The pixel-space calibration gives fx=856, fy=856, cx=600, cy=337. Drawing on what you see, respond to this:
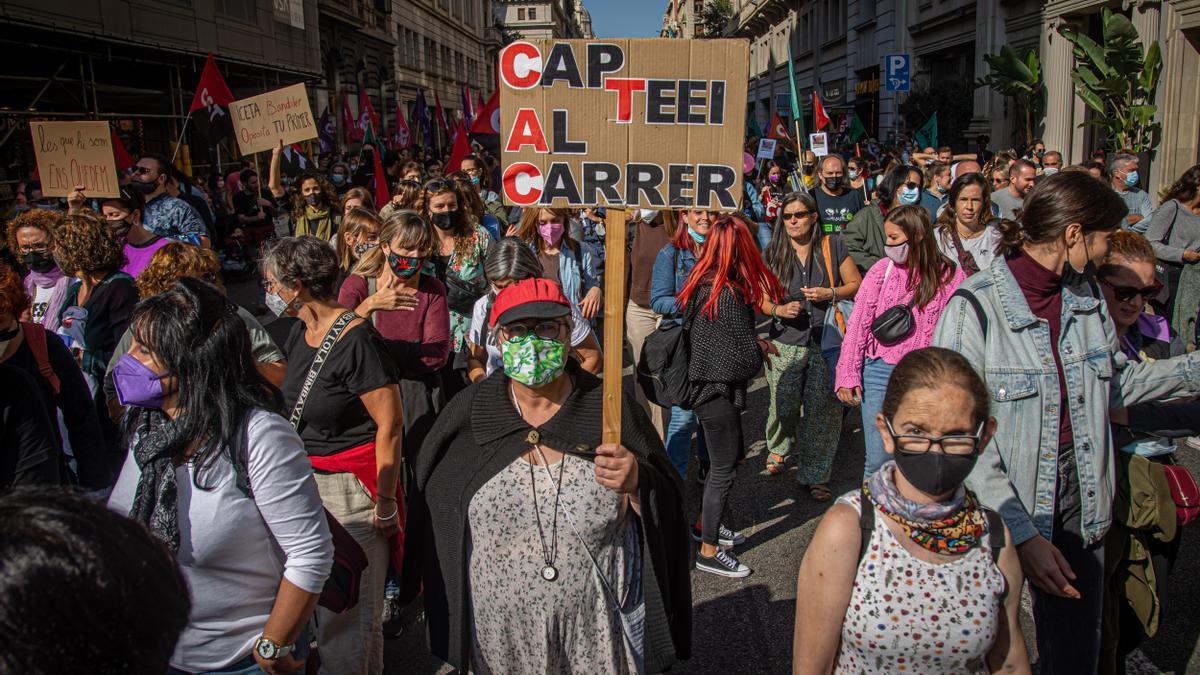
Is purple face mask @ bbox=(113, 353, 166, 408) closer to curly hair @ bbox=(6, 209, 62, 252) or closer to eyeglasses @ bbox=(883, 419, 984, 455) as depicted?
eyeglasses @ bbox=(883, 419, 984, 455)

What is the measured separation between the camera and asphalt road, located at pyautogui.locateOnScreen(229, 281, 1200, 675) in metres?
3.70

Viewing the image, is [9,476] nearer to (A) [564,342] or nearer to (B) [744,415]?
(A) [564,342]

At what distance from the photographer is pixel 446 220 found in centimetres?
593

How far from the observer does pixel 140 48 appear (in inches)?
725

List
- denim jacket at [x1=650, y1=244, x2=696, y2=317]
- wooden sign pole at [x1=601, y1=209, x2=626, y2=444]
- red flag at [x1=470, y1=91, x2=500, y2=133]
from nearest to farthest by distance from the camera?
wooden sign pole at [x1=601, y1=209, x2=626, y2=444] < denim jacket at [x1=650, y1=244, x2=696, y2=317] < red flag at [x1=470, y1=91, x2=500, y2=133]

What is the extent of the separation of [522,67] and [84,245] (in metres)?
2.93

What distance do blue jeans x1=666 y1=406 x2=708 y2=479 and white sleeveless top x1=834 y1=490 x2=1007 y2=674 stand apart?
2.76 m

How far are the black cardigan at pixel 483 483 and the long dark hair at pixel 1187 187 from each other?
610 cm

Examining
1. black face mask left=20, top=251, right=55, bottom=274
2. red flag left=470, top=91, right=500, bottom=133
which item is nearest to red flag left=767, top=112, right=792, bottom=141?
red flag left=470, top=91, right=500, bottom=133

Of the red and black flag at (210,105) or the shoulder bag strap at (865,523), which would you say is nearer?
the shoulder bag strap at (865,523)

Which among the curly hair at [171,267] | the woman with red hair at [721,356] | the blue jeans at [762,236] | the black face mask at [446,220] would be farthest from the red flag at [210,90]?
the woman with red hair at [721,356]

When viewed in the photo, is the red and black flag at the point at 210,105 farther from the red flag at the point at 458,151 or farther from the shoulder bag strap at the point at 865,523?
the shoulder bag strap at the point at 865,523

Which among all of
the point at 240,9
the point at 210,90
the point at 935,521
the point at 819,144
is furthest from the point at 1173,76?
the point at 240,9

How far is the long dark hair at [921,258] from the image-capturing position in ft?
14.9
